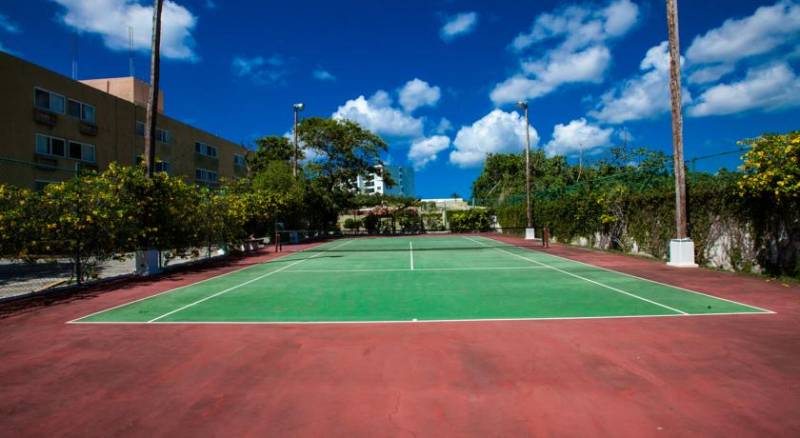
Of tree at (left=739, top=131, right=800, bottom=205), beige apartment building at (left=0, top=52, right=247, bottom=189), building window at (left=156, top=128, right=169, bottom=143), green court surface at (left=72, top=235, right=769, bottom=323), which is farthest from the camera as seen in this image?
building window at (left=156, top=128, right=169, bottom=143)

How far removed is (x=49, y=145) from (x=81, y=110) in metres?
3.31

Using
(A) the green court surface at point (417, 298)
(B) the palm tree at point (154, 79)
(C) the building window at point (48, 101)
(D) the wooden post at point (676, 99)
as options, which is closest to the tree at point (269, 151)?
(C) the building window at point (48, 101)

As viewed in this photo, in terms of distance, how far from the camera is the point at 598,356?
5.82 metres

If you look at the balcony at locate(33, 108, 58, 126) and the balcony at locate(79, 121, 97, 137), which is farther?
the balcony at locate(79, 121, 97, 137)

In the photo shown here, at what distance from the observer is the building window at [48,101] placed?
82.5 ft

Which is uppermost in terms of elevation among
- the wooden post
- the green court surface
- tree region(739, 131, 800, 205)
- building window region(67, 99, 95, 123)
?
building window region(67, 99, 95, 123)

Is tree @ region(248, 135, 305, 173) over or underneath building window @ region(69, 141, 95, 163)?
over

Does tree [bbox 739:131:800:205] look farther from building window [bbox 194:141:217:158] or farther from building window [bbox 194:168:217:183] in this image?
building window [bbox 194:141:217:158]

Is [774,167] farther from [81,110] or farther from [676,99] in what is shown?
[81,110]

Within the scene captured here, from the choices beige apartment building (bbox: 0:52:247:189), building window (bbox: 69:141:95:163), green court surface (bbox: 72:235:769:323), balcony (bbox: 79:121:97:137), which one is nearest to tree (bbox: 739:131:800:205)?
green court surface (bbox: 72:235:769:323)

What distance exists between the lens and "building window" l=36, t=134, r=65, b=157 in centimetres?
2529

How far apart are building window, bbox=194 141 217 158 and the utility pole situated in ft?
122

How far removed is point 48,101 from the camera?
25.9 metres

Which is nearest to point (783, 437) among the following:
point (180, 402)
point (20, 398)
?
point (180, 402)
